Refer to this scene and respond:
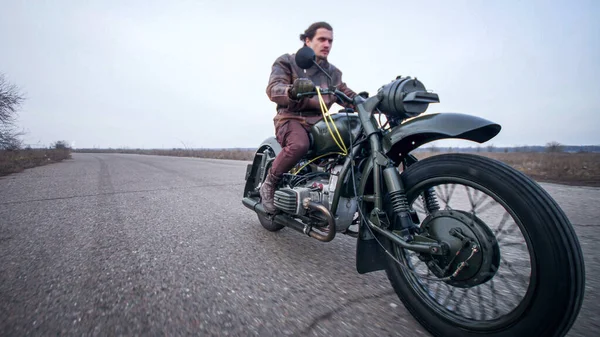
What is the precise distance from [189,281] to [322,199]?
3.49 feet

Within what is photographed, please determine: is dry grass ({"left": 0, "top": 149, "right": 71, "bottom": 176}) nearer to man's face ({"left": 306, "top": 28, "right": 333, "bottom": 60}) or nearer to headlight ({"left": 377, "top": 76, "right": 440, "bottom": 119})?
man's face ({"left": 306, "top": 28, "right": 333, "bottom": 60})

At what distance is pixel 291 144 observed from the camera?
6.89 feet

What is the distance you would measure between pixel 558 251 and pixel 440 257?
0.43m

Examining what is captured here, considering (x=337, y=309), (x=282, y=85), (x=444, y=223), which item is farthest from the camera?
(x=282, y=85)

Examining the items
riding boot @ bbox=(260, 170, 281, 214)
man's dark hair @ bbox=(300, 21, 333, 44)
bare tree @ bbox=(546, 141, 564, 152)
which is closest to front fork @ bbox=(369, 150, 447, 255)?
riding boot @ bbox=(260, 170, 281, 214)

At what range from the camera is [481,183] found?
3.66 ft

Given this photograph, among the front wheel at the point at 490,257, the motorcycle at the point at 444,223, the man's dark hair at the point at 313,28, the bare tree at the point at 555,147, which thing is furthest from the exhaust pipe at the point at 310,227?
the bare tree at the point at 555,147

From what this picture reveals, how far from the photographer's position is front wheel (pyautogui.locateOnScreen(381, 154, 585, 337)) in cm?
92

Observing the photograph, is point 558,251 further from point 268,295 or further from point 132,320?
point 132,320

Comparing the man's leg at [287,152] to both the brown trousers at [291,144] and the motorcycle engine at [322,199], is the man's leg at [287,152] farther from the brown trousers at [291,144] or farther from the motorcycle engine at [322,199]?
the motorcycle engine at [322,199]

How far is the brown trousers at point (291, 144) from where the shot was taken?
2.08m

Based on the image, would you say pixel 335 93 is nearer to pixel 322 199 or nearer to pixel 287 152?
pixel 287 152

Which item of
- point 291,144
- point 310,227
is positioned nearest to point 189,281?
point 310,227

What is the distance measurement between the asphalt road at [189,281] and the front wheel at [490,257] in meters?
0.23
